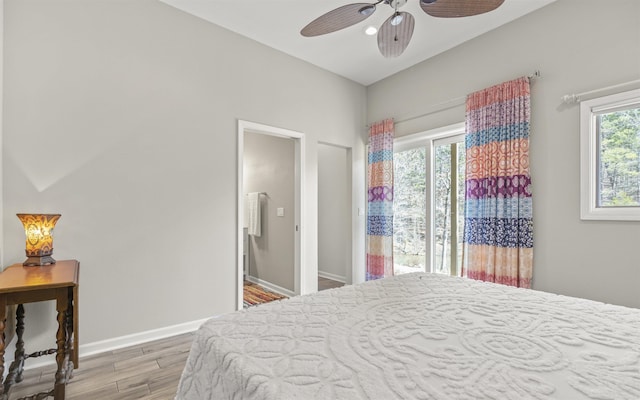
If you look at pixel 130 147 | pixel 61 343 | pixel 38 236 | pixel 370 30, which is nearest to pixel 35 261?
pixel 38 236

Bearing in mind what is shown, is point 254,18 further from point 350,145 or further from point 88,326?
point 88,326

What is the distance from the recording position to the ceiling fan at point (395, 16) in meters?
1.71

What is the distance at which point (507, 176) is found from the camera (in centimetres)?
286

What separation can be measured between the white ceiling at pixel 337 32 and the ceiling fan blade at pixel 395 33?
81cm

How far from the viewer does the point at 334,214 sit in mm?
4934

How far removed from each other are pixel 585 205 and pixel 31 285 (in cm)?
382

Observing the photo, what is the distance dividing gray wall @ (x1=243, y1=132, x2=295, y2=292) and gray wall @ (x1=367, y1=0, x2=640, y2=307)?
8.39ft

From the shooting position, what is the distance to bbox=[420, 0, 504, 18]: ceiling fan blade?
1669 mm

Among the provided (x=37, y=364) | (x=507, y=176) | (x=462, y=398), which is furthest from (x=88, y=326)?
(x=507, y=176)

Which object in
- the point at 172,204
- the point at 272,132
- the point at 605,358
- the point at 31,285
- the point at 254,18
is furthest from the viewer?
the point at 272,132

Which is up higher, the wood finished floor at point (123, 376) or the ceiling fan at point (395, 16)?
the ceiling fan at point (395, 16)

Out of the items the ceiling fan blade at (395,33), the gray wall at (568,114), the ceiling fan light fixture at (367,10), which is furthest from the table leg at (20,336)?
the gray wall at (568,114)

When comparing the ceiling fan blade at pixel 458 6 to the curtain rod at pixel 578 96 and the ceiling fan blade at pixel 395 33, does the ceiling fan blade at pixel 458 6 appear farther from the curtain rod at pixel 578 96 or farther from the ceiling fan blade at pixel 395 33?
the curtain rod at pixel 578 96

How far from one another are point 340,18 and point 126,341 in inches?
117
